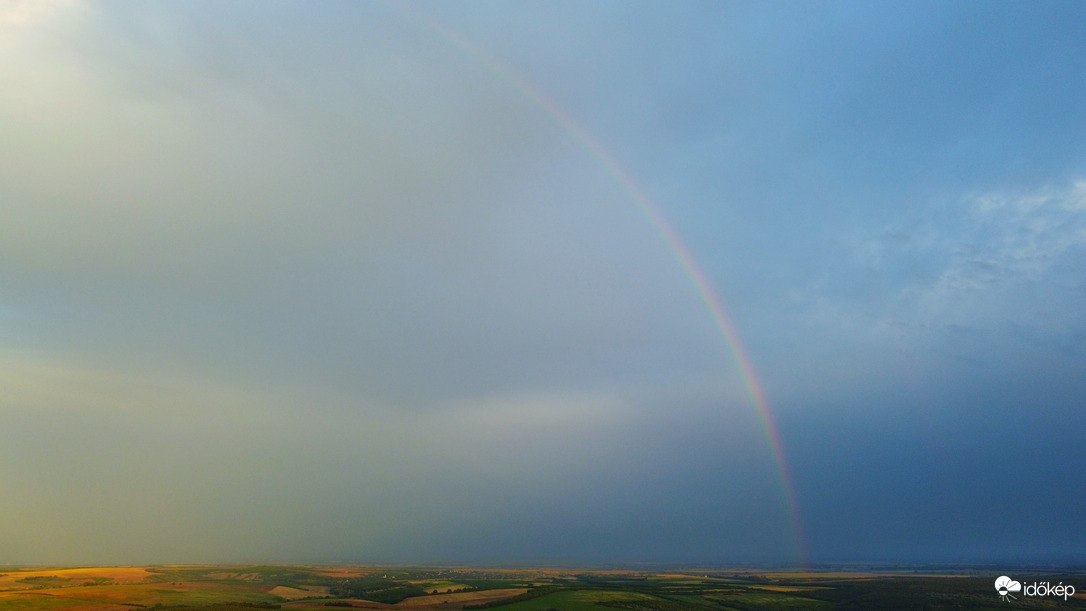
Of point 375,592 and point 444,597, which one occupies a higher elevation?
point 375,592

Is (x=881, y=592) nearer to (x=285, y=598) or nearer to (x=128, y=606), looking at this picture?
(x=285, y=598)

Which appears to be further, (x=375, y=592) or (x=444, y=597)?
(x=375, y=592)

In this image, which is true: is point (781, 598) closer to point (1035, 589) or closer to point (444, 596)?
point (1035, 589)

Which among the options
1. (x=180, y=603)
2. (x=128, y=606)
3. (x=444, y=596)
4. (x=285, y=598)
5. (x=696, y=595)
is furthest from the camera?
(x=696, y=595)

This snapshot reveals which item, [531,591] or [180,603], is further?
[531,591]

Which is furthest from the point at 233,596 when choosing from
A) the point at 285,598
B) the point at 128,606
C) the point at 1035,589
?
the point at 1035,589

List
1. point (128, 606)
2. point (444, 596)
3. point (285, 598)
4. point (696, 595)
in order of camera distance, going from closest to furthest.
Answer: point (128, 606)
point (285, 598)
point (444, 596)
point (696, 595)

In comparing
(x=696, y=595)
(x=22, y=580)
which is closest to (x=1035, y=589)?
(x=696, y=595)

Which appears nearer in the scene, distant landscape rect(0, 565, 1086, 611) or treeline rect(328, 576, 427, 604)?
distant landscape rect(0, 565, 1086, 611)

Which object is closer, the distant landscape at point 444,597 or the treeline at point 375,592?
the distant landscape at point 444,597
